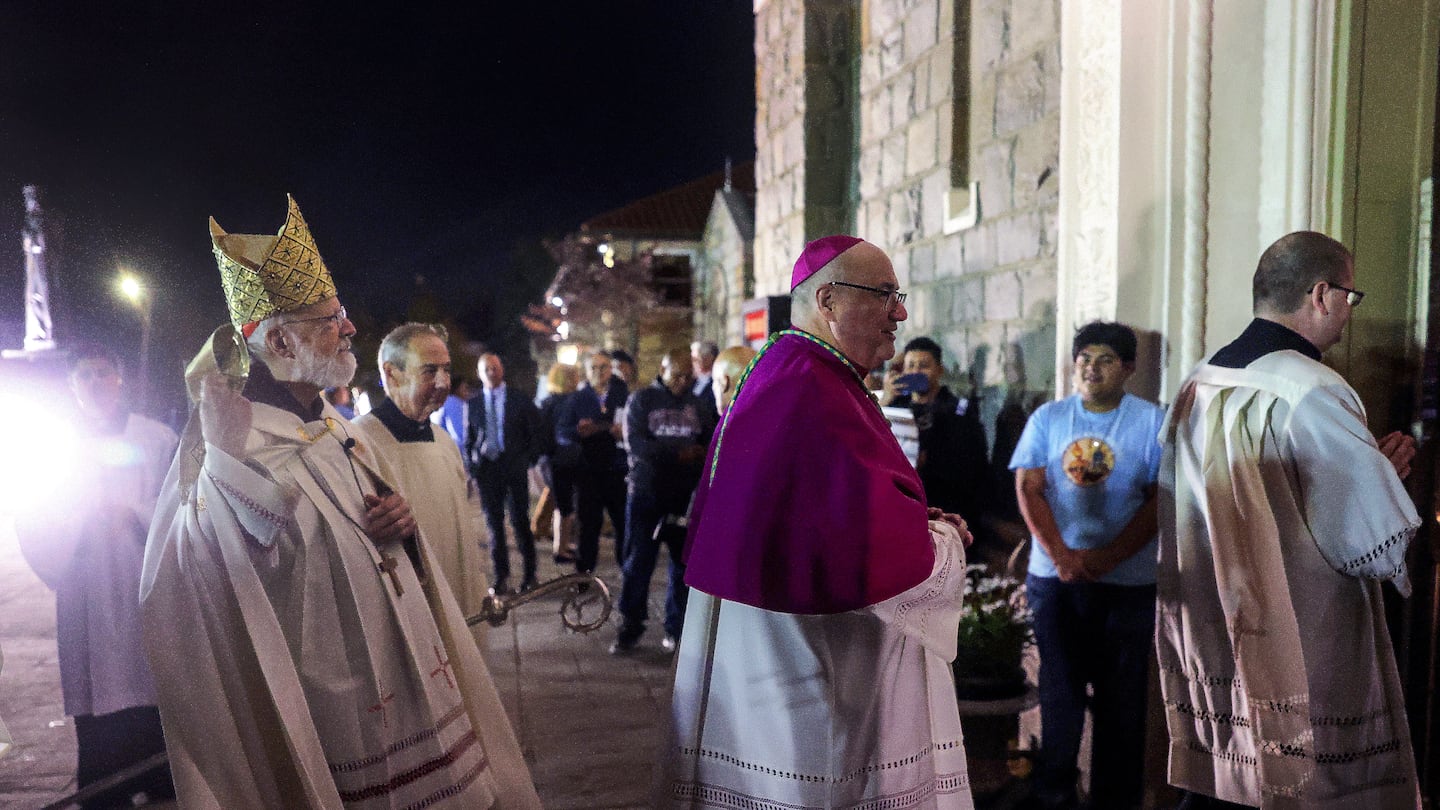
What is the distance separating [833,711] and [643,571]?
13.4ft

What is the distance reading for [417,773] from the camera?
2643 millimetres

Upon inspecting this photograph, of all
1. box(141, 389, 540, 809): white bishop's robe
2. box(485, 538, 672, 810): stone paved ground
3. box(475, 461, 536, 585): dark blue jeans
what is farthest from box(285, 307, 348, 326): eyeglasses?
box(475, 461, 536, 585): dark blue jeans

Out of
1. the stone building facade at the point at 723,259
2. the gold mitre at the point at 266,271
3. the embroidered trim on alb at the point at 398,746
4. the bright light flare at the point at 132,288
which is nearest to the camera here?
the embroidered trim on alb at the point at 398,746

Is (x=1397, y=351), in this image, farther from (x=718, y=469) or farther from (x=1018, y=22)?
(x=718, y=469)

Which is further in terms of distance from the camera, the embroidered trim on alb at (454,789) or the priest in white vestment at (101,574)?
the priest in white vestment at (101,574)

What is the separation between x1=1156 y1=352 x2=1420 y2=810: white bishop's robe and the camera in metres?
2.94

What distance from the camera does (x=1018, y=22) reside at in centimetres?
520

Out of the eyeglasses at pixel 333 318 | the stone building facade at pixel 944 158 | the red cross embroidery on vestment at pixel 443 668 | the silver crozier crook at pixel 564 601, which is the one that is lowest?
the red cross embroidery on vestment at pixel 443 668

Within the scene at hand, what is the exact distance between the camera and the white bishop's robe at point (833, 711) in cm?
231

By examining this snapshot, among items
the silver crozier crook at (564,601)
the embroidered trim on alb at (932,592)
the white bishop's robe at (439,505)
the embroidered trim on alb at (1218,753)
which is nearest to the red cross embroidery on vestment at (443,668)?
the silver crozier crook at (564,601)

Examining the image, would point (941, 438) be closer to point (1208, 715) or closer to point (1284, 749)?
point (1208, 715)

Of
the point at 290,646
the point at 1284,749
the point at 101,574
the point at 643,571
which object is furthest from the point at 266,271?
the point at 643,571

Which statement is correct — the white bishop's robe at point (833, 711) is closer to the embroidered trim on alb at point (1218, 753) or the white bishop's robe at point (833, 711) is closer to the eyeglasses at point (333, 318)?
the embroidered trim on alb at point (1218, 753)

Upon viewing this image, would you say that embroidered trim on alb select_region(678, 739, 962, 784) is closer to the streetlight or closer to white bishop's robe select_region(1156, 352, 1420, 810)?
white bishop's robe select_region(1156, 352, 1420, 810)
